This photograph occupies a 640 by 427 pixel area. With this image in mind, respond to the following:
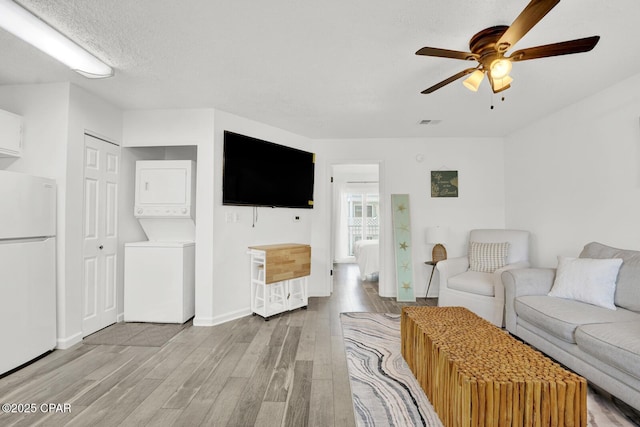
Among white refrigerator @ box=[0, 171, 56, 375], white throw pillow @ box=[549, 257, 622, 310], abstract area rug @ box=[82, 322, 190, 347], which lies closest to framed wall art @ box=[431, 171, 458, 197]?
white throw pillow @ box=[549, 257, 622, 310]

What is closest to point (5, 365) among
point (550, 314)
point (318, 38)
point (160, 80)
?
point (160, 80)

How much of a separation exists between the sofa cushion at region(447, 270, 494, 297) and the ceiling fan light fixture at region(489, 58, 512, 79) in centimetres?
211

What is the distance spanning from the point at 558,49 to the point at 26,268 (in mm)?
3878

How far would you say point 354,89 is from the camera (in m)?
2.69

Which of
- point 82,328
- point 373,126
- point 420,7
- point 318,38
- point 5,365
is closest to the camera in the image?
point 420,7

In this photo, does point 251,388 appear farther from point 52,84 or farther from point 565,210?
point 565,210

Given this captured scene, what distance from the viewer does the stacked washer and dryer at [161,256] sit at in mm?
3133

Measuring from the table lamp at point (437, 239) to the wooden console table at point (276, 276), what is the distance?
1.74 meters

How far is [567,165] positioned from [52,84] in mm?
5124

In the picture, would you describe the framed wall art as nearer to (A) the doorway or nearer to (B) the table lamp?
(B) the table lamp

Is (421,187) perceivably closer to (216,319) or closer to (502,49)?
(502,49)

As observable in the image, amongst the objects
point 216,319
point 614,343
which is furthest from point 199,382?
point 614,343

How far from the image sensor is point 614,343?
1.66 m

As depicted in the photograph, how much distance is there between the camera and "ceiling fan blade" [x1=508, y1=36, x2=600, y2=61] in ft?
4.93
